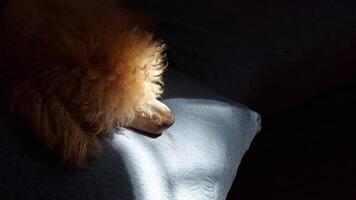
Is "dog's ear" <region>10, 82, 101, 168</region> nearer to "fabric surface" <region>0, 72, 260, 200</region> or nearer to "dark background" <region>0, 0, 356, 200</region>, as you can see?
"fabric surface" <region>0, 72, 260, 200</region>

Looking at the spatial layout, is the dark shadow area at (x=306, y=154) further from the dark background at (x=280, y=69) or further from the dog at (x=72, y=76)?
the dog at (x=72, y=76)

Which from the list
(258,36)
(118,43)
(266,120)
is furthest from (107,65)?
(266,120)

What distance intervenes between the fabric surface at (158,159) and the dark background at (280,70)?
116mm

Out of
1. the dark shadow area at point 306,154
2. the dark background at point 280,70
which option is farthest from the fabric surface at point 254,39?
the dark shadow area at point 306,154

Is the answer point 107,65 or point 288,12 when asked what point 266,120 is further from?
point 107,65

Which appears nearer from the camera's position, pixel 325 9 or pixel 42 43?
pixel 42 43

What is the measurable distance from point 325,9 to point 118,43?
60cm

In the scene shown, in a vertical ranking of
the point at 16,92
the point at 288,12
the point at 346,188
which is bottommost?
the point at 346,188

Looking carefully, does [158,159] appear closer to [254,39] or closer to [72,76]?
[72,76]

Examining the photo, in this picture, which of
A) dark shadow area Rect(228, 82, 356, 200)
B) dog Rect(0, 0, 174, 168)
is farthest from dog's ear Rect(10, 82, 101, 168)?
dark shadow area Rect(228, 82, 356, 200)

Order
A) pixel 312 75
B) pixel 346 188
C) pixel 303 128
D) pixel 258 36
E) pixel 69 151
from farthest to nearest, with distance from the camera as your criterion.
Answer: pixel 303 128, pixel 346 188, pixel 312 75, pixel 258 36, pixel 69 151

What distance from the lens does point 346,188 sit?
1.30 m

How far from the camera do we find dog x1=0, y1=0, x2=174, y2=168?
2.00ft

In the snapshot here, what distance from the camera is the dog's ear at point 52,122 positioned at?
0.60 m
